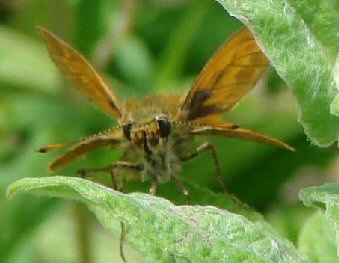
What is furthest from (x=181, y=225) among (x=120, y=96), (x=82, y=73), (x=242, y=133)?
(x=120, y=96)

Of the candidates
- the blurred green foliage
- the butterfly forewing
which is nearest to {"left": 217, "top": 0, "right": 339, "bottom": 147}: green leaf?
the butterfly forewing

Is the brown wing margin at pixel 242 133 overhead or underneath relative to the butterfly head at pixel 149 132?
overhead

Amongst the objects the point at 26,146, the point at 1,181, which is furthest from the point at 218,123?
the point at 26,146

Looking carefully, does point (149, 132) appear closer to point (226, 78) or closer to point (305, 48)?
point (226, 78)

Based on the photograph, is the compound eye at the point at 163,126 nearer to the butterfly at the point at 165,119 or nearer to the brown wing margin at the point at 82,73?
the butterfly at the point at 165,119

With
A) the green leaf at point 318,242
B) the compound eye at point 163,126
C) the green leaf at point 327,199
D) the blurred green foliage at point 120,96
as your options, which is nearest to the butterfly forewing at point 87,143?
the compound eye at point 163,126

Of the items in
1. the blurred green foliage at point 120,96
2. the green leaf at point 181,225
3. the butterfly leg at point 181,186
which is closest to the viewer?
the green leaf at point 181,225
